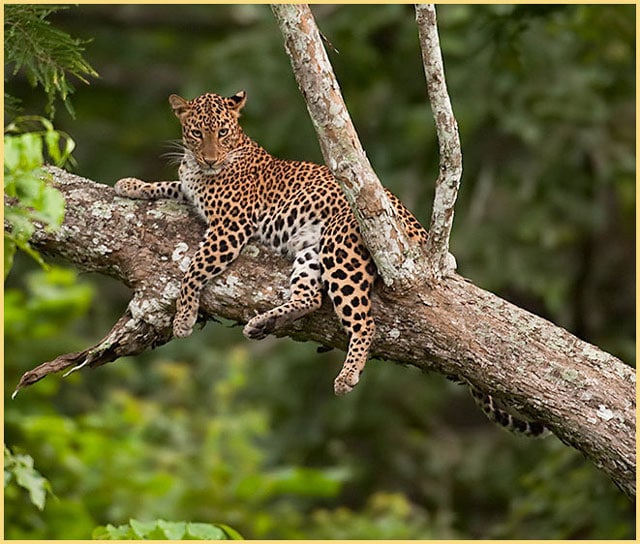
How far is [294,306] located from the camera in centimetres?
517

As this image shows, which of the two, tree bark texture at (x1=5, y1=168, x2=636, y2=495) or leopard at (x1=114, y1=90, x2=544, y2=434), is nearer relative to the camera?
tree bark texture at (x1=5, y1=168, x2=636, y2=495)

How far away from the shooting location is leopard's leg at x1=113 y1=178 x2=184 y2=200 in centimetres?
573

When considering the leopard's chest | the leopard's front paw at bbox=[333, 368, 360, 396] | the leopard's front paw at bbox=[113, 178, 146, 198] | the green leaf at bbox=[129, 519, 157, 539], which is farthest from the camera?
the leopard's front paw at bbox=[113, 178, 146, 198]

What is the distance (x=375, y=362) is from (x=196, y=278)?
5930 mm

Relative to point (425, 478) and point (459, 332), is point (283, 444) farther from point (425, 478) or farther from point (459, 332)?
point (459, 332)

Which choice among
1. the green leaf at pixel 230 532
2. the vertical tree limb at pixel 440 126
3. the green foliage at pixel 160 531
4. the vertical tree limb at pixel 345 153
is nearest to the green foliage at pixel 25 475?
the green foliage at pixel 160 531

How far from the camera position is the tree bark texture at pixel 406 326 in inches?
200

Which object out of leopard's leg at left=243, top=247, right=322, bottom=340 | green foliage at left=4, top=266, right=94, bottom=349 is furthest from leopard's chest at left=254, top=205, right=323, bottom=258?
green foliage at left=4, top=266, right=94, bottom=349

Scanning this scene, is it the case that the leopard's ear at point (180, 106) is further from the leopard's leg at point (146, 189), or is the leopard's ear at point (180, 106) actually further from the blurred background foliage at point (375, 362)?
the blurred background foliage at point (375, 362)

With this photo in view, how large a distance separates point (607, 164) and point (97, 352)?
265 inches

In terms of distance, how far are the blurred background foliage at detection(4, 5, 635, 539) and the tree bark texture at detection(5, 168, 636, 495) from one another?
312cm

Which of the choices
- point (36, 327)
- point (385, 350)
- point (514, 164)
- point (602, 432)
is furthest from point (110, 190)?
point (514, 164)

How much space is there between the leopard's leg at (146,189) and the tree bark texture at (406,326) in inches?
2.0

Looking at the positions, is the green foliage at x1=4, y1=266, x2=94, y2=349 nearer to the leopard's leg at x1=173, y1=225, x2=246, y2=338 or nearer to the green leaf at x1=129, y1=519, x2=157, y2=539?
the leopard's leg at x1=173, y1=225, x2=246, y2=338
